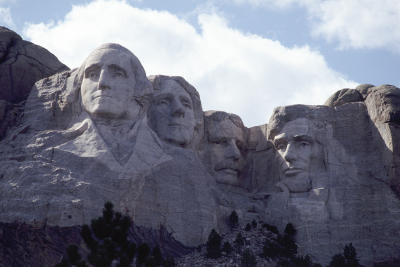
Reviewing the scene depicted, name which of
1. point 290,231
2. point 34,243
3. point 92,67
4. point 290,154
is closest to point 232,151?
point 290,154

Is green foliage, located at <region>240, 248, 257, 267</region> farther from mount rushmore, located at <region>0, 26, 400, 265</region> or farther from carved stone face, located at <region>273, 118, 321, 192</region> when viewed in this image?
carved stone face, located at <region>273, 118, 321, 192</region>

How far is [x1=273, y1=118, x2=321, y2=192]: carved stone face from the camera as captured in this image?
22172mm

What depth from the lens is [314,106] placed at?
22828 mm

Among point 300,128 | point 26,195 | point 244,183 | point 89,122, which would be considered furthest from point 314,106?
point 26,195

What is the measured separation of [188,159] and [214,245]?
8.24 feet

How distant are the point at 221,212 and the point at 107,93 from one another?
3.76m

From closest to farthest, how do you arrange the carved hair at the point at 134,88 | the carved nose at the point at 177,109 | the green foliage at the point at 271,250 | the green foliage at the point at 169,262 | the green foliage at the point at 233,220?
the green foliage at the point at 169,262, the green foliage at the point at 271,250, the carved hair at the point at 134,88, the green foliage at the point at 233,220, the carved nose at the point at 177,109

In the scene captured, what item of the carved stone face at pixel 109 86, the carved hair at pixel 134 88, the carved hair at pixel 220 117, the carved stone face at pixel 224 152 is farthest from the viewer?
the carved hair at pixel 220 117

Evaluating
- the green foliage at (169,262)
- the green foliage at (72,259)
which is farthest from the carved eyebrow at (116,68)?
the green foliage at (72,259)

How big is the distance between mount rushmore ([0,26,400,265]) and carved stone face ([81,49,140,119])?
0.09ft

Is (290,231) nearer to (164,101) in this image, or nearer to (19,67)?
(164,101)

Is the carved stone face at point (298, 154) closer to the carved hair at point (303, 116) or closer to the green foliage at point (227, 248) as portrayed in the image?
the carved hair at point (303, 116)

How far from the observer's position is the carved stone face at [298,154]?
22172 millimetres

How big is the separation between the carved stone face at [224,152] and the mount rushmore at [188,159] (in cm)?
3
